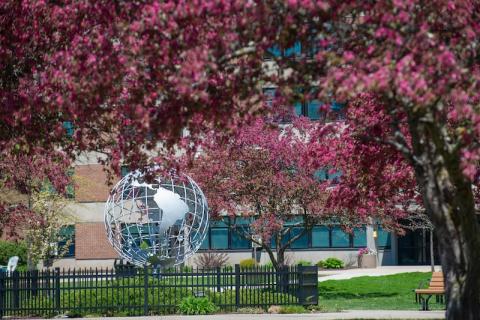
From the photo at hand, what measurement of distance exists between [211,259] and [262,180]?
2068 cm

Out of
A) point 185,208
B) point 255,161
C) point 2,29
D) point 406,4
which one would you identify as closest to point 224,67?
point 406,4

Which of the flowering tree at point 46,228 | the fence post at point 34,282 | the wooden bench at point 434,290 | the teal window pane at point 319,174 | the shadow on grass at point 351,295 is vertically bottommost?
the shadow on grass at point 351,295

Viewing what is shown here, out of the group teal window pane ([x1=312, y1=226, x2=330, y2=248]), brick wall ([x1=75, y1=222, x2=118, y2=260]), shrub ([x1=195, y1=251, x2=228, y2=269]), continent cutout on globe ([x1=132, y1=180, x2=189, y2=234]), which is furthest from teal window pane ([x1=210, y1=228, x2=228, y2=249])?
continent cutout on globe ([x1=132, y1=180, x2=189, y2=234])

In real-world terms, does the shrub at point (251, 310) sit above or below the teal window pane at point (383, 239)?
below

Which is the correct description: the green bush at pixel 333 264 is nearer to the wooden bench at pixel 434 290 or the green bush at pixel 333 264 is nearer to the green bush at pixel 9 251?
the green bush at pixel 9 251

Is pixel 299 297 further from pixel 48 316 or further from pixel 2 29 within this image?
pixel 2 29

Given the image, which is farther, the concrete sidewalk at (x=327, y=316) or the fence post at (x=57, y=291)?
the fence post at (x=57, y=291)

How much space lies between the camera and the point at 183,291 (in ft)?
77.7

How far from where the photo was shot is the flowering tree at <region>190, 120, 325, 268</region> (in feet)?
100

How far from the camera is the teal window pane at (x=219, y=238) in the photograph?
5388 cm

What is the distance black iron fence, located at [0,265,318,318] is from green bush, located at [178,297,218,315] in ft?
0.97

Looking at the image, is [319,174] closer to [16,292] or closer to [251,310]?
[251,310]

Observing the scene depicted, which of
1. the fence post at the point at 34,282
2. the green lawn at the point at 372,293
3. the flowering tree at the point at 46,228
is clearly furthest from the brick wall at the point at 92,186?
the fence post at the point at 34,282

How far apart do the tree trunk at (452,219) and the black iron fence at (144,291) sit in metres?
11.8
